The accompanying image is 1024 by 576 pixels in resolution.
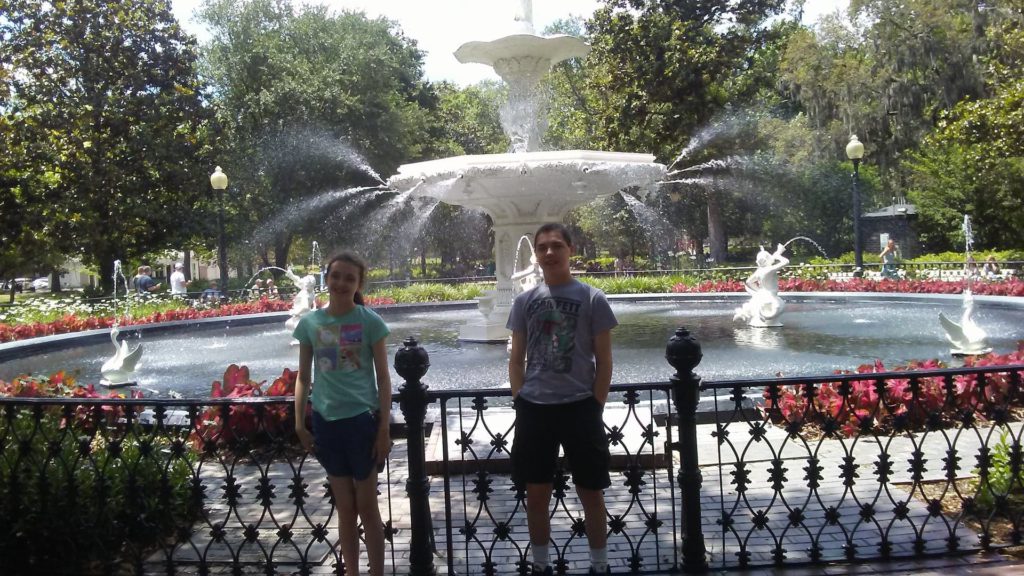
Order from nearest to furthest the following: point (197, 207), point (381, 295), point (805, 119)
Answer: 1. point (381, 295)
2. point (197, 207)
3. point (805, 119)

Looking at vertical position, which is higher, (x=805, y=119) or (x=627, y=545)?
(x=805, y=119)

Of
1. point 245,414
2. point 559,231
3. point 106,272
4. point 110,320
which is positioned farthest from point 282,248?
point 559,231

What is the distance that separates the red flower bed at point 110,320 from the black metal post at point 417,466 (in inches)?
479

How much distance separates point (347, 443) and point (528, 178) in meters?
7.62

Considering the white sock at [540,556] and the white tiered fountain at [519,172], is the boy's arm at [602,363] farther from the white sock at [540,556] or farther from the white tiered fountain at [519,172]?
the white tiered fountain at [519,172]

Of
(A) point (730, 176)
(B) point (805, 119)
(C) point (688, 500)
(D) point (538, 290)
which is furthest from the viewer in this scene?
(B) point (805, 119)

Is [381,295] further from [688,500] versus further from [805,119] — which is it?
[805,119]

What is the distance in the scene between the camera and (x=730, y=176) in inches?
1352

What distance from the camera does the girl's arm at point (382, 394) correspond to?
3520 millimetres

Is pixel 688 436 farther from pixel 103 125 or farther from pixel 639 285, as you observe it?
pixel 103 125

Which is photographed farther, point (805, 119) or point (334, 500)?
point (805, 119)

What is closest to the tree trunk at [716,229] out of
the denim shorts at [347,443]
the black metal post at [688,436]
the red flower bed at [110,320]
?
the red flower bed at [110,320]

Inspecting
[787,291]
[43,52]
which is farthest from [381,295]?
[43,52]

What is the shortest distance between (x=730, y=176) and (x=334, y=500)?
33.0 meters
